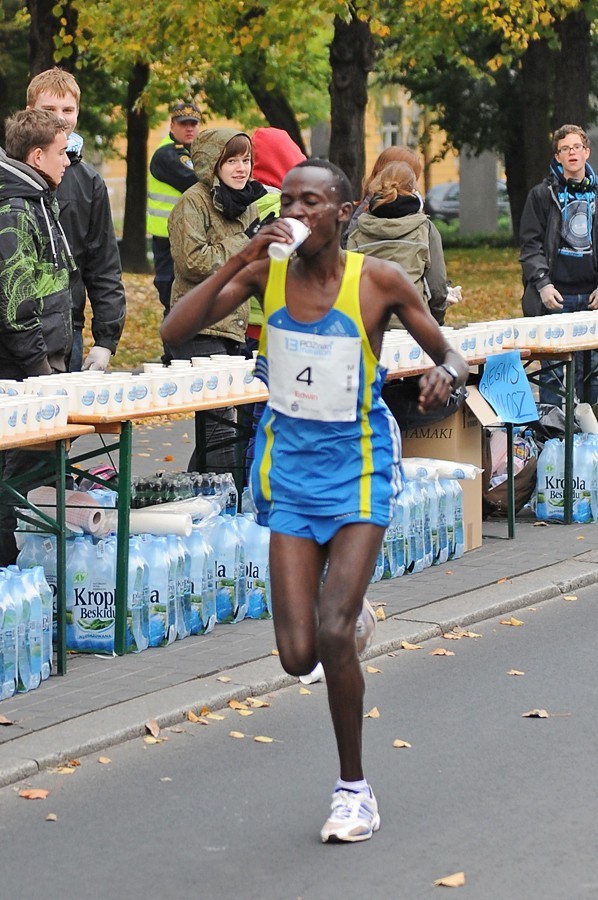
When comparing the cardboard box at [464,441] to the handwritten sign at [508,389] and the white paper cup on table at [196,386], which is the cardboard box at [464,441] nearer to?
the handwritten sign at [508,389]

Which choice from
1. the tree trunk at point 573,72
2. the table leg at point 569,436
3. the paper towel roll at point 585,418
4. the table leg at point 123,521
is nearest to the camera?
the table leg at point 123,521

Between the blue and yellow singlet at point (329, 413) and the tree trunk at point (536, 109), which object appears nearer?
the blue and yellow singlet at point (329, 413)

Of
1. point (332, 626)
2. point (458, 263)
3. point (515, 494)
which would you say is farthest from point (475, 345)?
point (458, 263)

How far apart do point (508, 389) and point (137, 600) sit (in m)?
3.03

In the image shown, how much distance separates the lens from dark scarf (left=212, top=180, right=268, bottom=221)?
29.5 ft

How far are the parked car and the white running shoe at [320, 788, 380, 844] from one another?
168 ft

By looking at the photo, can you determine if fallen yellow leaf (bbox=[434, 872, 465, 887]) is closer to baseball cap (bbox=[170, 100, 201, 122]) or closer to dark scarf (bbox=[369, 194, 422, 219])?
dark scarf (bbox=[369, 194, 422, 219])

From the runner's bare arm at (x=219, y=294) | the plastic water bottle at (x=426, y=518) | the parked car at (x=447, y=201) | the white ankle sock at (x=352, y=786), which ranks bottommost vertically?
the white ankle sock at (x=352, y=786)

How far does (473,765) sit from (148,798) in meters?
1.11

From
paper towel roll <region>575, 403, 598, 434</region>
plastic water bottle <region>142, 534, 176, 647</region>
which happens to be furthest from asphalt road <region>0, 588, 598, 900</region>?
paper towel roll <region>575, 403, 598, 434</region>

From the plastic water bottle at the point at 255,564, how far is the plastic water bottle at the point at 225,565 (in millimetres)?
77

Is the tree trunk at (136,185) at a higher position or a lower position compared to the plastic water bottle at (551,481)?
higher

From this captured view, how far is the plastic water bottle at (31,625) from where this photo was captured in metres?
6.47

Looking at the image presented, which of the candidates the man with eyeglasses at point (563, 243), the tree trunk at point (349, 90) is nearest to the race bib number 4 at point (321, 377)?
the man with eyeglasses at point (563, 243)
